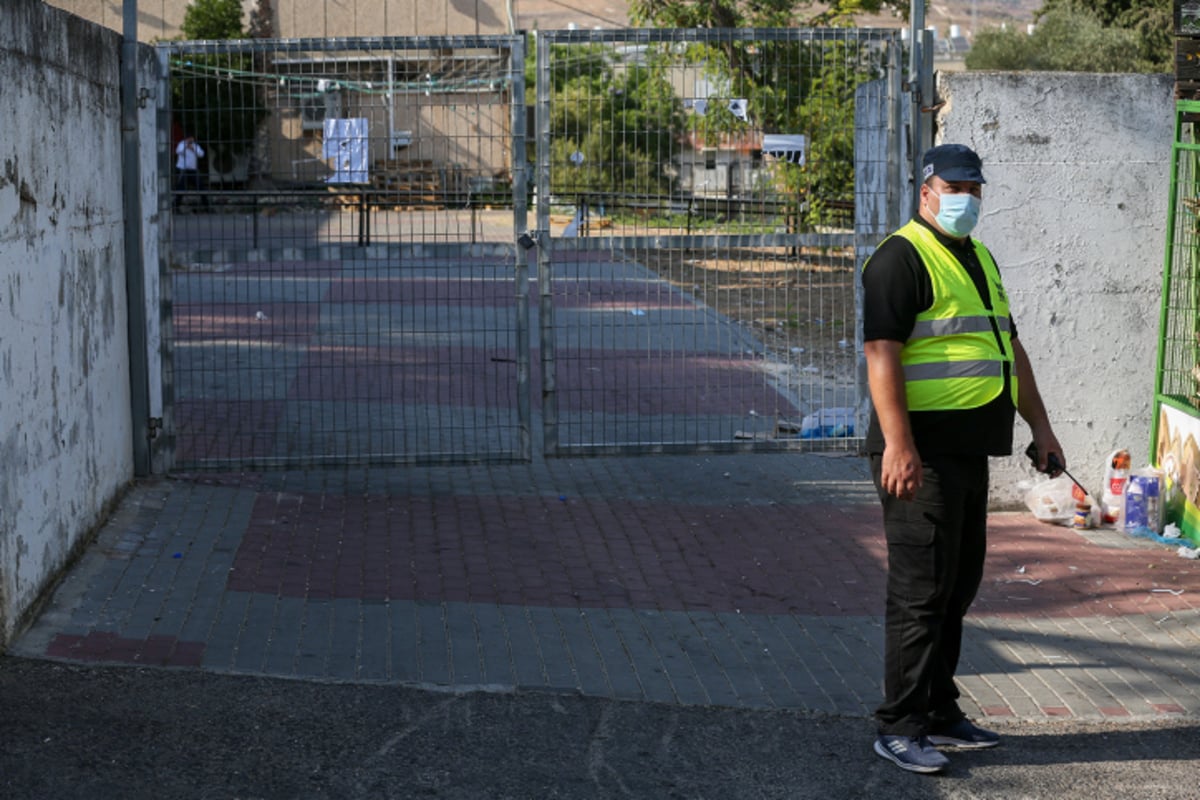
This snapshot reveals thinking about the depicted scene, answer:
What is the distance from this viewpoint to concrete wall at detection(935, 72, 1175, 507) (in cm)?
801

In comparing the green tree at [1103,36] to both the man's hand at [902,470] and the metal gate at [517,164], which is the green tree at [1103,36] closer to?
the metal gate at [517,164]

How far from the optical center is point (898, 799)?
4.70 m

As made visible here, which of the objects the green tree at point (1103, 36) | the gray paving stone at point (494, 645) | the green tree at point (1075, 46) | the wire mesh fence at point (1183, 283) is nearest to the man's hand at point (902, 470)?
the gray paving stone at point (494, 645)

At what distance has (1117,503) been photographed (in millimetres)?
8086

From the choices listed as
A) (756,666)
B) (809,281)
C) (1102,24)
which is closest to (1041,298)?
(809,281)

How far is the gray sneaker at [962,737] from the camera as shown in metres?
5.07

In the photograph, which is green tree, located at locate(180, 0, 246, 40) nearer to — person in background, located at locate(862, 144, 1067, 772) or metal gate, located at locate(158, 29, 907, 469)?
metal gate, located at locate(158, 29, 907, 469)

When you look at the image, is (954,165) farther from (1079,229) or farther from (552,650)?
(1079,229)

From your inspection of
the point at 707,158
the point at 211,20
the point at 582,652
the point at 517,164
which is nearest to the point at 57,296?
the point at 517,164

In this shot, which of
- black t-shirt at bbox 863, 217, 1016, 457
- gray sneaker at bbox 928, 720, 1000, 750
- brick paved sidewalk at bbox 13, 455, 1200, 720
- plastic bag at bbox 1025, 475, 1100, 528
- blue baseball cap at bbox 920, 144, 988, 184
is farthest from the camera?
plastic bag at bbox 1025, 475, 1100, 528

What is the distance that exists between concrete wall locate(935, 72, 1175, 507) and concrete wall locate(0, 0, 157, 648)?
14.9 feet

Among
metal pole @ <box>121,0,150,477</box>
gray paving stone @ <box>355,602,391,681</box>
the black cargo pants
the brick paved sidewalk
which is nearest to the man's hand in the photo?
the black cargo pants

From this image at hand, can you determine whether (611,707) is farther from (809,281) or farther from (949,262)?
(809,281)

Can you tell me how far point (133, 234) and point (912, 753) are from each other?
542 cm
